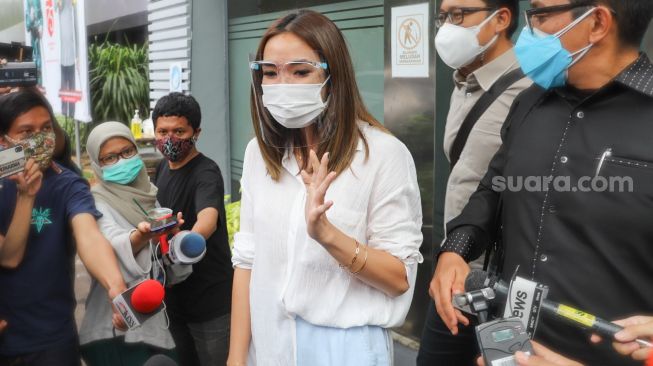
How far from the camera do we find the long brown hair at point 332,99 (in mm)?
2098

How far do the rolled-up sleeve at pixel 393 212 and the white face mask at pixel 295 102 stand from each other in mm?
292

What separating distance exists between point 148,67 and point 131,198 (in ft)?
16.7

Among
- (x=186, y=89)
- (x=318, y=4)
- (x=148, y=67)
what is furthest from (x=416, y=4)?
(x=148, y=67)

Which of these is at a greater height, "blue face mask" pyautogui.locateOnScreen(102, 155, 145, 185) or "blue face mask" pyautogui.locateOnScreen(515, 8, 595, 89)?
"blue face mask" pyautogui.locateOnScreen(515, 8, 595, 89)

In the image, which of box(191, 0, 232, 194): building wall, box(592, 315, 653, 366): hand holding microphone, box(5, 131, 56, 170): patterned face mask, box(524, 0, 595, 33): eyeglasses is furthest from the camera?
box(191, 0, 232, 194): building wall

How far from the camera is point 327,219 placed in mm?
1965

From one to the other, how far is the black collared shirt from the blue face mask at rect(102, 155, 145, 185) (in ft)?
5.30

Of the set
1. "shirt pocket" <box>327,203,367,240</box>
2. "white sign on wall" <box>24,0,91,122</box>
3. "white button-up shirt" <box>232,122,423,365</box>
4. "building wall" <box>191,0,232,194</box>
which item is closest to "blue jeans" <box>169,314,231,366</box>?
"white button-up shirt" <box>232,122,423,365</box>

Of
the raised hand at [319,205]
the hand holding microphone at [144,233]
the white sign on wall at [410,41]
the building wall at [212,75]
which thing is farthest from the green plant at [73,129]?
the raised hand at [319,205]

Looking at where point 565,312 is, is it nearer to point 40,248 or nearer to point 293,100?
point 293,100

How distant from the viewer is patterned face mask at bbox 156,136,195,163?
11.2 feet

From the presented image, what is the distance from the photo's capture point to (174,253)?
2869 mm

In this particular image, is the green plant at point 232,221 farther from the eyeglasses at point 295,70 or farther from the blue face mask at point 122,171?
the eyeglasses at point 295,70

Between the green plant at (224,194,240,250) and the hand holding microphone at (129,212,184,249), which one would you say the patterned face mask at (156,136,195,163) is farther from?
the green plant at (224,194,240,250)
